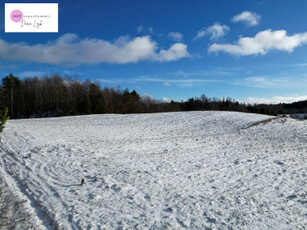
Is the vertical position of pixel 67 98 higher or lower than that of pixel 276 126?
higher

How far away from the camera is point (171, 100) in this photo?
3406 inches

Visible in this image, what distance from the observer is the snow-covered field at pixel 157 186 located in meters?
4.02

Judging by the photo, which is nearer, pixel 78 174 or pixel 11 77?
pixel 78 174

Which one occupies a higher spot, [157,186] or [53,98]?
[53,98]

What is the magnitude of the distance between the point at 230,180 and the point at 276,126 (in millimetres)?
14504

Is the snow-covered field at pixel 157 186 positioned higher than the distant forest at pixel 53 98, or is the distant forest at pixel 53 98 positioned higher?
the distant forest at pixel 53 98

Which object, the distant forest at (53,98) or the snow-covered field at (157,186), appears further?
the distant forest at (53,98)

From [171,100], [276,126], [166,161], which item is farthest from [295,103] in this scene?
[166,161]

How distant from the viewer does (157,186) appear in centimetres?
568

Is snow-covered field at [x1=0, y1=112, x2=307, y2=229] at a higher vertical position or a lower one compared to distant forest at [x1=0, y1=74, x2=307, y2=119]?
lower

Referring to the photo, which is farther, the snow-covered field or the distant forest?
the distant forest

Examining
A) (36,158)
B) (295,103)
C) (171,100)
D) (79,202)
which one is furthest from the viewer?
(295,103)

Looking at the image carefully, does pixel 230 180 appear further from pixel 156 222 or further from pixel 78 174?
pixel 78 174

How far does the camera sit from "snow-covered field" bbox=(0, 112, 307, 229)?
402cm
